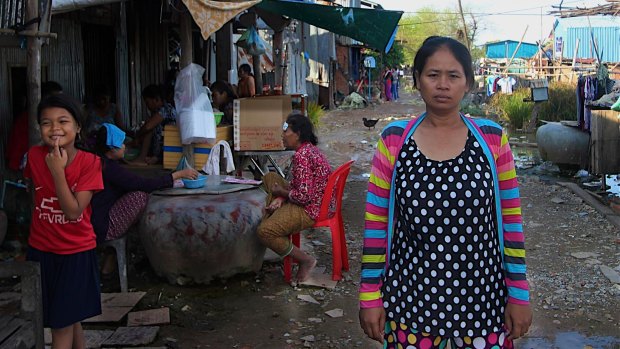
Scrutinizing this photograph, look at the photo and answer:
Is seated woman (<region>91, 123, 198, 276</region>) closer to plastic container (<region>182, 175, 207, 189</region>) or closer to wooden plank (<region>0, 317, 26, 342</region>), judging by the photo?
plastic container (<region>182, 175, 207, 189</region>)

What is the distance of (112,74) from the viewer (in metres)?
9.45

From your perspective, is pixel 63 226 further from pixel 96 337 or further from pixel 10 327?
pixel 96 337

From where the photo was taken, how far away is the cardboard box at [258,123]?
7.62 m

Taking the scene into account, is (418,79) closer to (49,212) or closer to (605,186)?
(49,212)

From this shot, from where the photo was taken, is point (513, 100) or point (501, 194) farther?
point (513, 100)

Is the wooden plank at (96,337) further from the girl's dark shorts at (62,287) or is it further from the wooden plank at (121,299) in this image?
the girl's dark shorts at (62,287)

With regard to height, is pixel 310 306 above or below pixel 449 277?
below

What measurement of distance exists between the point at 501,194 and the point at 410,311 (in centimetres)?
52

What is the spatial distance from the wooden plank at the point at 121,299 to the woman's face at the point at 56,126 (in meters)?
2.11

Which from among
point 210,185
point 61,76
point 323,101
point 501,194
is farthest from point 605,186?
point 323,101

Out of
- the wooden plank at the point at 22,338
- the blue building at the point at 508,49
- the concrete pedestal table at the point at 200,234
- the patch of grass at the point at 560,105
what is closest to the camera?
the wooden plank at the point at 22,338

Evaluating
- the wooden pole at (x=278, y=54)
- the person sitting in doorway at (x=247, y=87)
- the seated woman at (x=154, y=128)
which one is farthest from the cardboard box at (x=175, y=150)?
the wooden pole at (x=278, y=54)

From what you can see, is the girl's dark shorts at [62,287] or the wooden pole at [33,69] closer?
the girl's dark shorts at [62,287]

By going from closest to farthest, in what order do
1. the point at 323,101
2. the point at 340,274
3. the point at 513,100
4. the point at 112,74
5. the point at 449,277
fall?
1. the point at 449,277
2. the point at 340,274
3. the point at 112,74
4. the point at 513,100
5. the point at 323,101
